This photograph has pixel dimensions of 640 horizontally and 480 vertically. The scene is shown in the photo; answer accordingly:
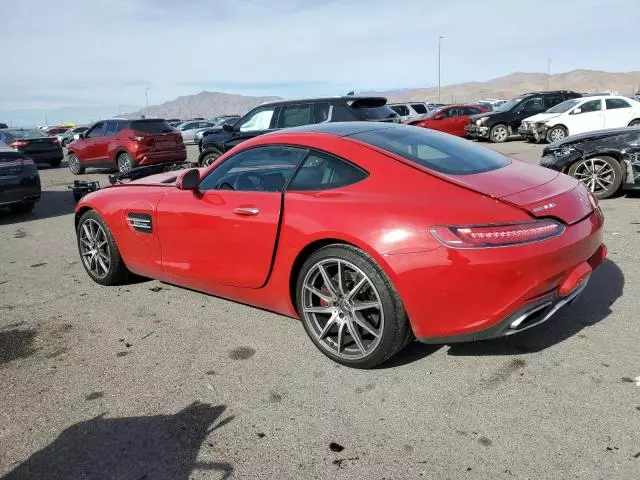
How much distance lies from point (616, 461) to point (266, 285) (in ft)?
6.89

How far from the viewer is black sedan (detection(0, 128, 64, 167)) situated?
679 inches

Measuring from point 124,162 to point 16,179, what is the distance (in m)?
5.30

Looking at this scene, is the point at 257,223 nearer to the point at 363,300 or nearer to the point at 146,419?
the point at 363,300

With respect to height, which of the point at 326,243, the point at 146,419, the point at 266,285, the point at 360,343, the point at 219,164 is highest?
the point at 219,164

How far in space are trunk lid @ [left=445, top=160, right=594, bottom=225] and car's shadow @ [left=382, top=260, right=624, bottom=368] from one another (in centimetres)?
83

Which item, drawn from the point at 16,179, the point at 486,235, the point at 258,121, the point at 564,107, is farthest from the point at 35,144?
the point at 486,235

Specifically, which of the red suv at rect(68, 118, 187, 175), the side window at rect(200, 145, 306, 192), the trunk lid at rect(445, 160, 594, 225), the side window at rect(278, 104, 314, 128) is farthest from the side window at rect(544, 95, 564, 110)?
the side window at rect(200, 145, 306, 192)

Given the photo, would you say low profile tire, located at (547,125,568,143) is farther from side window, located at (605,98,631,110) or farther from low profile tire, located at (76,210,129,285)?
low profile tire, located at (76,210,129,285)

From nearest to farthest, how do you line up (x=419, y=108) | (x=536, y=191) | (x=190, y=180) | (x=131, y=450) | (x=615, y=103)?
(x=131, y=450) < (x=536, y=191) < (x=190, y=180) < (x=615, y=103) < (x=419, y=108)

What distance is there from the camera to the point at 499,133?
65.4 ft

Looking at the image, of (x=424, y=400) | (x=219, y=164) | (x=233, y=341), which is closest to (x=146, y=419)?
(x=233, y=341)

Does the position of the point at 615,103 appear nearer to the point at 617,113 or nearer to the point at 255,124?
the point at 617,113

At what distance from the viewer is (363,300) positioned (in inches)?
119

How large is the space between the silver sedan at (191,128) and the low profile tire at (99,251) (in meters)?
29.5
